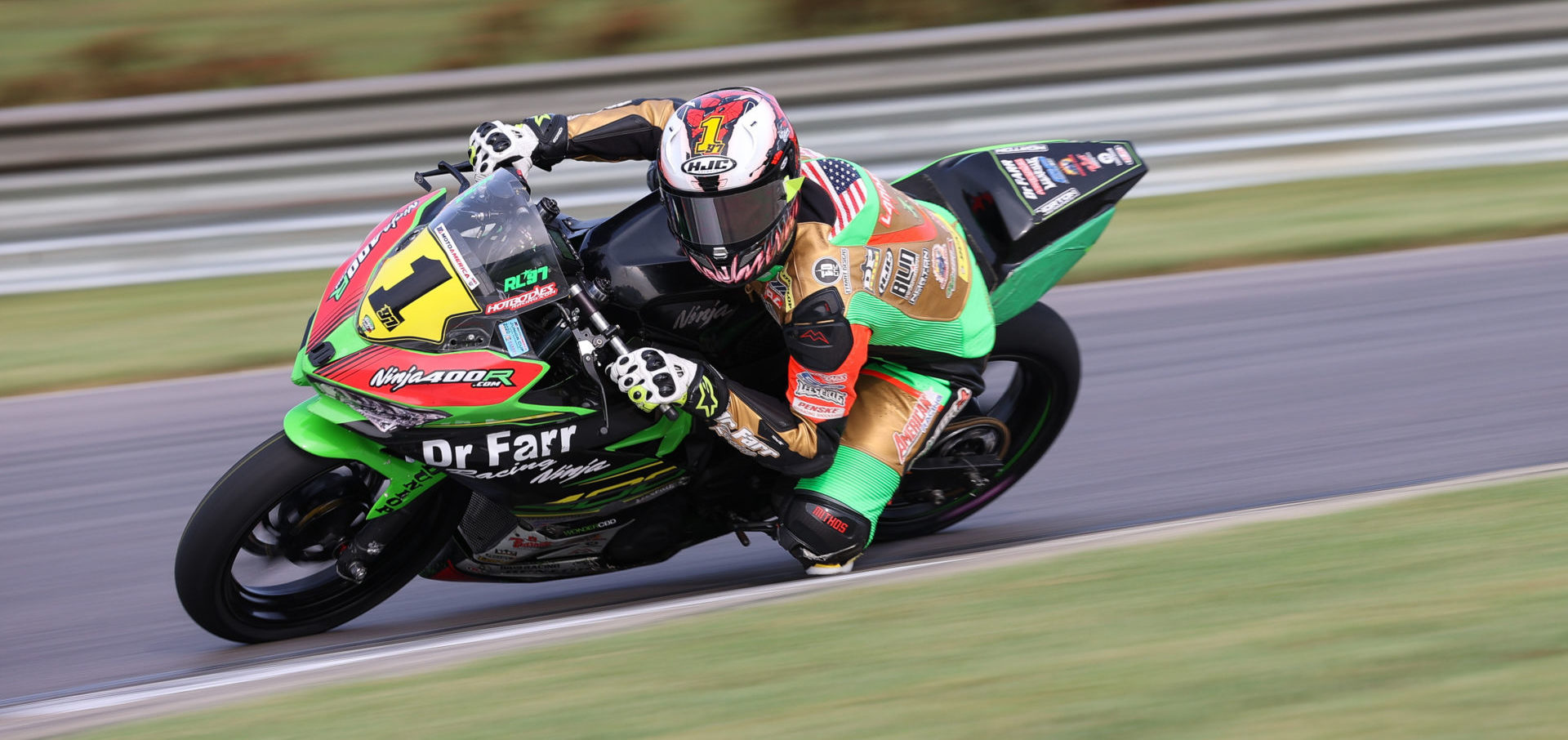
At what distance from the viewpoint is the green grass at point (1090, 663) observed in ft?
9.05

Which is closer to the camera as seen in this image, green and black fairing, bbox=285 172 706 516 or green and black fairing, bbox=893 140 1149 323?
green and black fairing, bbox=285 172 706 516

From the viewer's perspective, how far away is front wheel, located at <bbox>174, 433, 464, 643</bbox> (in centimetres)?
362

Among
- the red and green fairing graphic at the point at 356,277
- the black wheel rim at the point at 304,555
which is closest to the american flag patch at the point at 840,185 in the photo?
the red and green fairing graphic at the point at 356,277

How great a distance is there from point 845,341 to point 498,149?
1.14 metres

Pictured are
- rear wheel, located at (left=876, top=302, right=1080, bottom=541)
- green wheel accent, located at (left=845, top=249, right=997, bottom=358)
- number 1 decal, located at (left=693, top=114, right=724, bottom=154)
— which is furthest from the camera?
rear wheel, located at (left=876, top=302, right=1080, bottom=541)

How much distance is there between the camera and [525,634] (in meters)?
3.82

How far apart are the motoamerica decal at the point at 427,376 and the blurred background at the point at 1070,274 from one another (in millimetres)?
965

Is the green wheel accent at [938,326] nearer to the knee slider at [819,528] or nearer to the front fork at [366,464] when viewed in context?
the knee slider at [819,528]

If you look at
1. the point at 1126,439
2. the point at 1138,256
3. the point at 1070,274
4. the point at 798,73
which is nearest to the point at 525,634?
the point at 1126,439

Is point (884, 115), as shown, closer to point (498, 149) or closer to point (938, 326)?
point (938, 326)

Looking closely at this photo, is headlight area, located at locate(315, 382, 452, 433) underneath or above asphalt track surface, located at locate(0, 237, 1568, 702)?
above

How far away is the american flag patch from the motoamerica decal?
1016mm

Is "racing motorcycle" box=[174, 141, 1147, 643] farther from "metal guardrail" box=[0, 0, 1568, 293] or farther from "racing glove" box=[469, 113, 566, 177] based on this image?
"metal guardrail" box=[0, 0, 1568, 293]

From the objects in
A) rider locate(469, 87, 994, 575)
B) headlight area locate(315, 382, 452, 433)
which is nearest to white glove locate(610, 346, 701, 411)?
rider locate(469, 87, 994, 575)
